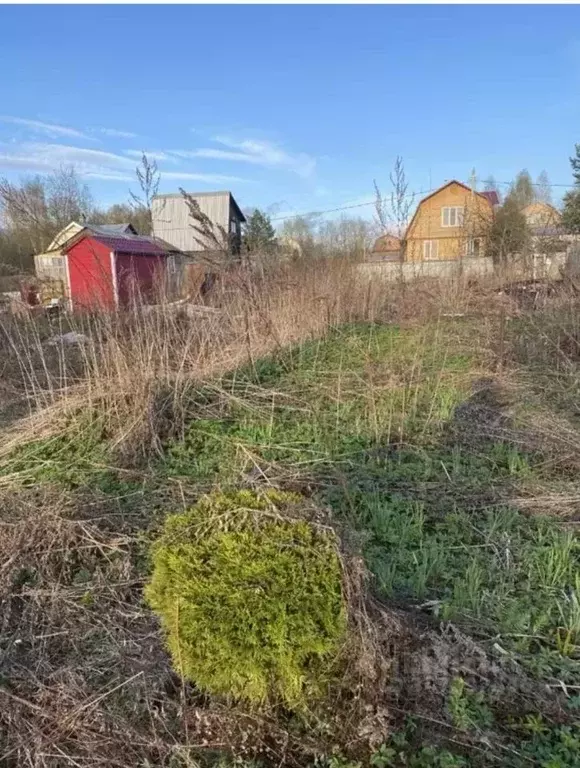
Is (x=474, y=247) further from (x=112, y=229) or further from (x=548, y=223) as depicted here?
(x=112, y=229)

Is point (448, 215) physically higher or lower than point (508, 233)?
higher

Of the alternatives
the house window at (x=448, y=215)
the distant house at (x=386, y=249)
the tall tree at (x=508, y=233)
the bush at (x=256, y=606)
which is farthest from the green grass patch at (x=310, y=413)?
the house window at (x=448, y=215)

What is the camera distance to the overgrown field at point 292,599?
1.21 metres

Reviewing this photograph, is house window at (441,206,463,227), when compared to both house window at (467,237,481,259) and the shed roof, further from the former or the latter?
the shed roof

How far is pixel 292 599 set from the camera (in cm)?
116

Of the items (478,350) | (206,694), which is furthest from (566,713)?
(478,350)

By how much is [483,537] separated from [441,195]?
85.4ft

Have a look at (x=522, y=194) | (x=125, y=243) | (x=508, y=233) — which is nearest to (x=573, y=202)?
(x=522, y=194)

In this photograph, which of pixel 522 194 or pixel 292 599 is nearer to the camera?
pixel 292 599

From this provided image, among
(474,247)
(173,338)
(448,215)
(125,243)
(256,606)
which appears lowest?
(256,606)

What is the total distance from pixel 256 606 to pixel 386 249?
8.48 metres

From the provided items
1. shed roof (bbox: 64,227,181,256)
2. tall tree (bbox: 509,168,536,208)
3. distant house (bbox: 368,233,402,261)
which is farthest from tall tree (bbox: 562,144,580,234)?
shed roof (bbox: 64,227,181,256)

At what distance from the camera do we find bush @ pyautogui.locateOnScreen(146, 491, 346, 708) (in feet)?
3.80

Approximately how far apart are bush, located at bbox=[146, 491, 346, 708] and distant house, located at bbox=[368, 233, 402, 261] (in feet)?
25.8
